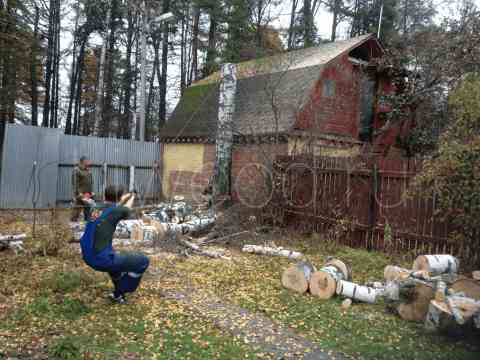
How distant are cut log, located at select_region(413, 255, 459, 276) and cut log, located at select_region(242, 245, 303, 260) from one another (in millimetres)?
2485

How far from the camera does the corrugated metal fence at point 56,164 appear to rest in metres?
12.1

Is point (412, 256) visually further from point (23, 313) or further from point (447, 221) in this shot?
point (23, 313)

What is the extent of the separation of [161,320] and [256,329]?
Result: 110 cm

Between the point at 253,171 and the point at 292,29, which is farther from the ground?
the point at 292,29

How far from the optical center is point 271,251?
8.41 metres

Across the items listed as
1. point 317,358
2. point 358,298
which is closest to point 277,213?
point 358,298

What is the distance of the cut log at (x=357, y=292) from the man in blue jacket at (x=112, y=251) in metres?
2.72

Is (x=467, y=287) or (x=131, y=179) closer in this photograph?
(x=467, y=287)

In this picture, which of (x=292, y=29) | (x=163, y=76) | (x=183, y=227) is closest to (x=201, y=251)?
(x=183, y=227)

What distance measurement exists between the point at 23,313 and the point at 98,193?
10.2m

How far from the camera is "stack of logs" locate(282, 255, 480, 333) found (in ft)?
14.6

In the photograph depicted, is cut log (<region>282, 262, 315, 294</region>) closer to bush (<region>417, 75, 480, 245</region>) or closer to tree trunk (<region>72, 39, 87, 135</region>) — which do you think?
bush (<region>417, 75, 480, 245</region>)

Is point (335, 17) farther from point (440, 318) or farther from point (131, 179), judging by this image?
point (440, 318)

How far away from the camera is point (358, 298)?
562 centimetres
